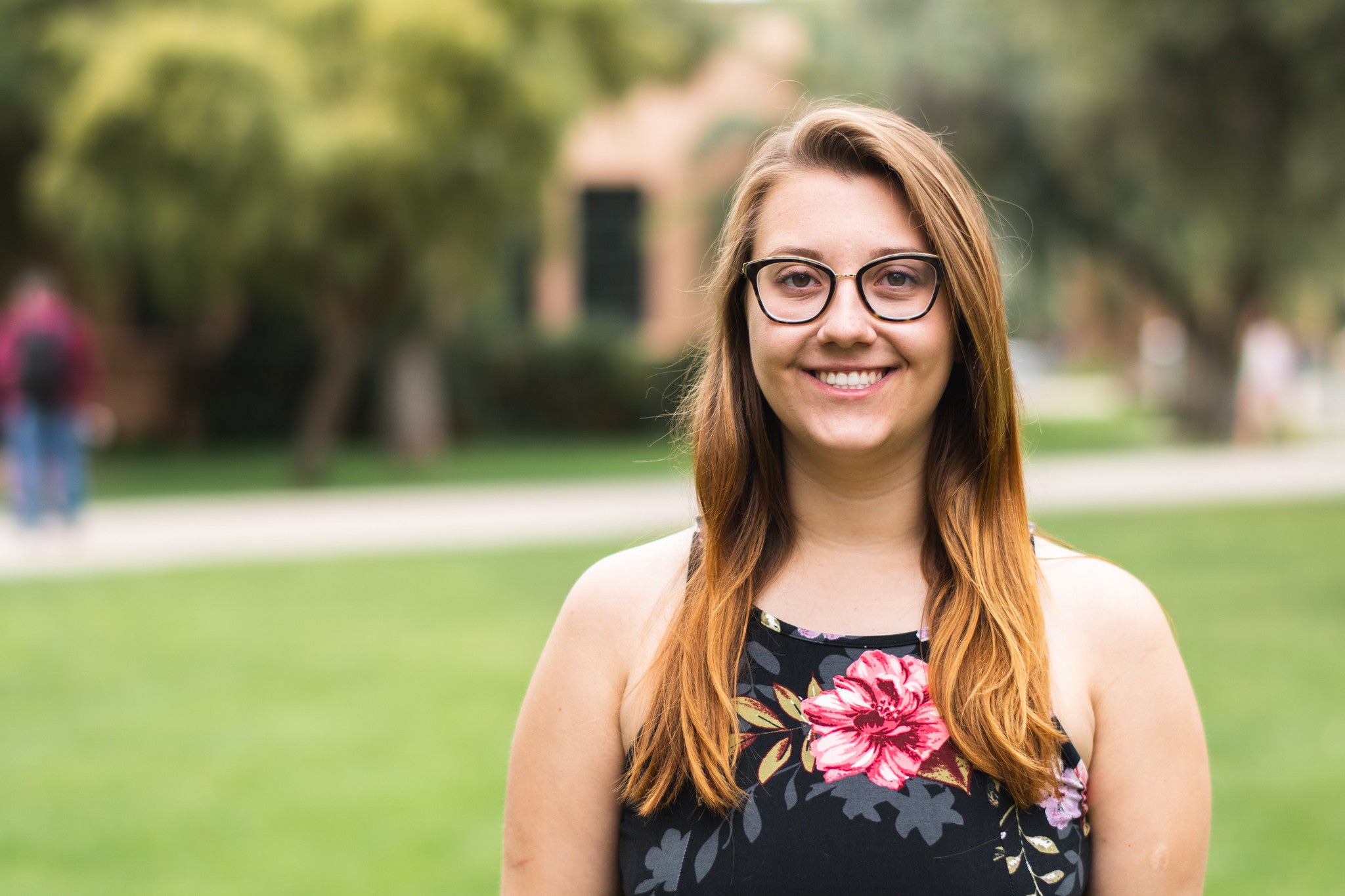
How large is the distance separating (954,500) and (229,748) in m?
4.94

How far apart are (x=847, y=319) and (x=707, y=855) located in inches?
27.7

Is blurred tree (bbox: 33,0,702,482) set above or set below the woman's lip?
above

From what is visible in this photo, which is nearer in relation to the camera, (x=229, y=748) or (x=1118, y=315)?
(x=229, y=748)

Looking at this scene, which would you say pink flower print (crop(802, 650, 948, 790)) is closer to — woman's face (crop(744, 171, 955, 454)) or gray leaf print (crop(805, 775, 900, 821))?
gray leaf print (crop(805, 775, 900, 821))

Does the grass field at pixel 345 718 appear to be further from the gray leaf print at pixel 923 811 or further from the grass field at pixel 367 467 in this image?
the grass field at pixel 367 467

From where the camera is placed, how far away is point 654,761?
1827 mm

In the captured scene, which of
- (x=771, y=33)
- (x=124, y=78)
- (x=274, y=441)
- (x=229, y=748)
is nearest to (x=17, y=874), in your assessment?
(x=229, y=748)

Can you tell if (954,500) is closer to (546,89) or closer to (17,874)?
(17,874)

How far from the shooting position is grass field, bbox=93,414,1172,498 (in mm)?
17328

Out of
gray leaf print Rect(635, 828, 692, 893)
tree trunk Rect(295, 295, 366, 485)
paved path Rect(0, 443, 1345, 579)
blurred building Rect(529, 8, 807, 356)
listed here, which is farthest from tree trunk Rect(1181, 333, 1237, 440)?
gray leaf print Rect(635, 828, 692, 893)

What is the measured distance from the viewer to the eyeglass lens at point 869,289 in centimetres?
186

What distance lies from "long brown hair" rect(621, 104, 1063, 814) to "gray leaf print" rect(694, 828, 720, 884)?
42 millimetres

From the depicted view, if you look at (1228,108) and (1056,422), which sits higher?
(1228,108)

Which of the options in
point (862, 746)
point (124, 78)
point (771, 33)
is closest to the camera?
point (862, 746)
